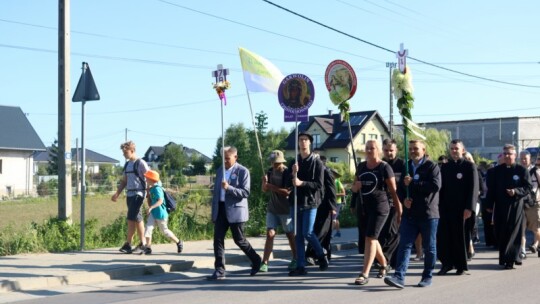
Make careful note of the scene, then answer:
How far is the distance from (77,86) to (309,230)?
5165mm

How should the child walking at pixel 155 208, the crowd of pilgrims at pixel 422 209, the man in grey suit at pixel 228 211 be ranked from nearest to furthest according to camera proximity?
the crowd of pilgrims at pixel 422 209 < the man in grey suit at pixel 228 211 < the child walking at pixel 155 208

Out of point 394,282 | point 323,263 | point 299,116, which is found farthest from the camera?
point 299,116

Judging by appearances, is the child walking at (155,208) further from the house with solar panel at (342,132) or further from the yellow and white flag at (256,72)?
the house with solar panel at (342,132)

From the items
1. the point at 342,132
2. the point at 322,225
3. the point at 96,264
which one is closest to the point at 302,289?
the point at 322,225

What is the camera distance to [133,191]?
39.5 feet

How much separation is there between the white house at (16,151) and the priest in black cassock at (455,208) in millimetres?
56011

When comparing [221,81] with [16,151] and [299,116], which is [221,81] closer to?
[299,116]

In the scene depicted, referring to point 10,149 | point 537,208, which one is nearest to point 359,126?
point 10,149

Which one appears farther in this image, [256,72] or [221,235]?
[256,72]

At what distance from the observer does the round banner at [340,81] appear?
1292cm

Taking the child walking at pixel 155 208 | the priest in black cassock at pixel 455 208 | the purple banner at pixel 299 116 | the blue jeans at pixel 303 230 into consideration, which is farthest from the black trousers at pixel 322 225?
the child walking at pixel 155 208

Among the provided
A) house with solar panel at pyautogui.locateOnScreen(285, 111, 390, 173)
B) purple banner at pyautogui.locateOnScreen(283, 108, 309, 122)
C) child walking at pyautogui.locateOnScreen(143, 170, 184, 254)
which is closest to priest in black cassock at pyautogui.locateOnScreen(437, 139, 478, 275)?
purple banner at pyautogui.locateOnScreen(283, 108, 309, 122)

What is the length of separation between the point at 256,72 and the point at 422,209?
4.31 meters

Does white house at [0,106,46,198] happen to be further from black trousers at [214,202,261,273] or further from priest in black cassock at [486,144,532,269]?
priest in black cassock at [486,144,532,269]
